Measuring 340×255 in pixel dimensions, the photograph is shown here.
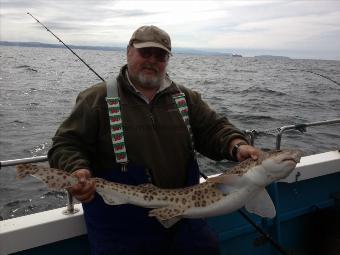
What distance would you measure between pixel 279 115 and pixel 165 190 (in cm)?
1566

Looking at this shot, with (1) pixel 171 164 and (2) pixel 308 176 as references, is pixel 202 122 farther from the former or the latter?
(2) pixel 308 176

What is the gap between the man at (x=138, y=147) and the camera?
349cm

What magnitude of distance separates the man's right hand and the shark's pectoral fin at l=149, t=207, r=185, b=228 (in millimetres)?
505

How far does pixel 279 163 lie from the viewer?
3.14 metres

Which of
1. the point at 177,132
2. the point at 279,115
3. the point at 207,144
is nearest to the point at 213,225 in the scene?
the point at 207,144

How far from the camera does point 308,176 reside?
529 cm

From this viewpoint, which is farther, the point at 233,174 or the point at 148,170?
the point at 148,170

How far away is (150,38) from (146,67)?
27 cm

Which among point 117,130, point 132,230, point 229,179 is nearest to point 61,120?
point 117,130

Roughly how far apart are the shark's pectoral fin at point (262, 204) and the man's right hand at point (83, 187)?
1283 millimetres

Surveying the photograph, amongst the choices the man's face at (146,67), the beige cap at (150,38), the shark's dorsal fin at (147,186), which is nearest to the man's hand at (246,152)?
the shark's dorsal fin at (147,186)

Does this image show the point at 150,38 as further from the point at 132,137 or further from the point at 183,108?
the point at 132,137

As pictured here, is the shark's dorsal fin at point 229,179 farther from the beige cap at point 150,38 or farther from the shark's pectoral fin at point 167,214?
the beige cap at point 150,38

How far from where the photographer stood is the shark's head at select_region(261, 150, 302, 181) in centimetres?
314
